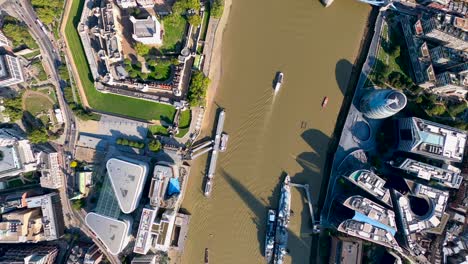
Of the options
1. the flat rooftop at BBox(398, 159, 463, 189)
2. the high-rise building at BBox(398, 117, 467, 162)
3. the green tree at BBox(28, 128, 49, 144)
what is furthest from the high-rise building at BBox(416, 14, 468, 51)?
the green tree at BBox(28, 128, 49, 144)

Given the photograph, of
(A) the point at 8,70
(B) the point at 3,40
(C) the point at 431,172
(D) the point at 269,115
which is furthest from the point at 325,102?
(B) the point at 3,40

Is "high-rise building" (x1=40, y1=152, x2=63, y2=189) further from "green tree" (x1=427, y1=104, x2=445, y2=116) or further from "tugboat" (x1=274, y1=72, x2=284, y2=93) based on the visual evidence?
"green tree" (x1=427, y1=104, x2=445, y2=116)

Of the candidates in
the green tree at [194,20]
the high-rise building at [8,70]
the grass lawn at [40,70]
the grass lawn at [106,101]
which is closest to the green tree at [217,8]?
the green tree at [194,20]

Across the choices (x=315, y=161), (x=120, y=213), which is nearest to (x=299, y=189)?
(x=315, y=161)

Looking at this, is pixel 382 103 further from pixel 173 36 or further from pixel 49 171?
pixel 49 171

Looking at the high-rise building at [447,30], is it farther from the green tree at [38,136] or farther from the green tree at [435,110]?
the green tree at [38,136]

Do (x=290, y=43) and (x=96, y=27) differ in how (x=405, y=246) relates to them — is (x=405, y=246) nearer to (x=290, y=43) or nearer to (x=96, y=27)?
(x=290, y=43)
